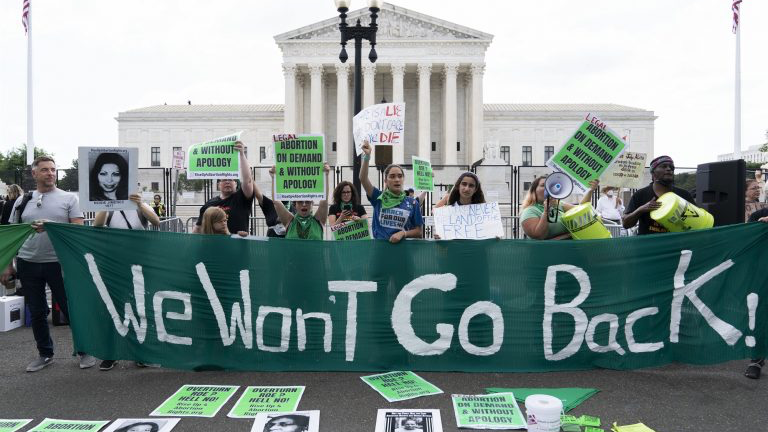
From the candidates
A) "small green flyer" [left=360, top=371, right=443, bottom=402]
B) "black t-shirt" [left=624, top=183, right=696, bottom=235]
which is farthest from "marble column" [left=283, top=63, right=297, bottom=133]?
"small green flyer" [left=360, top=371, right=443, bottom=402]

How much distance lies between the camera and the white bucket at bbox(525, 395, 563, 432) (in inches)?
131

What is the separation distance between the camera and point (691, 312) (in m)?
5.00

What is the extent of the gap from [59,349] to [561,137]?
6376cm

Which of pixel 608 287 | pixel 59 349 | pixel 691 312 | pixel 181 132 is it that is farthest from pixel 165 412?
pixel 181 132

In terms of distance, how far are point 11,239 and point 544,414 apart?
4.87m

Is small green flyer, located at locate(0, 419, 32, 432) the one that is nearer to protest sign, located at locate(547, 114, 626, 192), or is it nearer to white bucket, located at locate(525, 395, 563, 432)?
white bucket, located at locate(525, 395, 563, 432)

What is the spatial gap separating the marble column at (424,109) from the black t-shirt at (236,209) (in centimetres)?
4793

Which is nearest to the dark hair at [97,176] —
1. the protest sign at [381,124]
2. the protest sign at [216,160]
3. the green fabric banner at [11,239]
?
the green fabric banner at [11,239]

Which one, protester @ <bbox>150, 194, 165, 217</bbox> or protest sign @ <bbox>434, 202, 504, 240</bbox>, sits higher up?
protester @ <bbox>150, 194, 165, 217</bbox>

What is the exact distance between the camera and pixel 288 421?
3869mm

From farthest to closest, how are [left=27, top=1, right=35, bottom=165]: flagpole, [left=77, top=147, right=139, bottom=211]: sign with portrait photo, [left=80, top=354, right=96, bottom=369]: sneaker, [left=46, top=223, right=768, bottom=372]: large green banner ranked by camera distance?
1. [left=27, top=1, right=35, bottom=165]: flagpole
2. [left=80, top=354, right=96, bottom=369]: sneaker
3. [left=77, top=147, right=139, bottom=211]: sign with portrait photo
4. [left=46, top=223, right=768, bottom=372]: large green banner

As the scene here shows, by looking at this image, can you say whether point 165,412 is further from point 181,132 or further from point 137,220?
point 181,132

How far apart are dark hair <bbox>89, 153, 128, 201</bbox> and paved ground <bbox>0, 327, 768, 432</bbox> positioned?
1620 mm

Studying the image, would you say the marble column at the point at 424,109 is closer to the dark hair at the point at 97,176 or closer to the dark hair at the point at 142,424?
the dark hair at the point at 97,176
